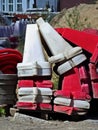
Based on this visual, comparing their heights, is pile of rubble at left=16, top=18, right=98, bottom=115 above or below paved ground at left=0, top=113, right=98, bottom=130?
above

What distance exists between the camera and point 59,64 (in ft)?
27.1

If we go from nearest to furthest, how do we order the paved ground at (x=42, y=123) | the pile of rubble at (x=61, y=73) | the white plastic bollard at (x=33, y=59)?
the paved ground at (x=42, y=123) → the pile of rubble at (x=61, y=73) → the white plastic bollard at (x=33, y=59)

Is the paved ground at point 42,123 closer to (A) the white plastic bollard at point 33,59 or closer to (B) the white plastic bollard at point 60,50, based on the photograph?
(A) the white plastic bollard at point 33,59

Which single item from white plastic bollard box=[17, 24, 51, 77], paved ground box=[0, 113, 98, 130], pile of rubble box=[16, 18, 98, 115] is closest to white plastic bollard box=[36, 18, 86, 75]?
pile of rubble box=[16, 18, 98, 115]

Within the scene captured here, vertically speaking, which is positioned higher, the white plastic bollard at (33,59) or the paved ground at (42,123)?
the white plastic bollard at (33,59)

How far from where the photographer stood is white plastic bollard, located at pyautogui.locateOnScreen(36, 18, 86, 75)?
817cm

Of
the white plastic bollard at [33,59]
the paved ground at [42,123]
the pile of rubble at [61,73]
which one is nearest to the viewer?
the paved ground at [42,123]

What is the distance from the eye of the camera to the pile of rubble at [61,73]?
8070 millimetres

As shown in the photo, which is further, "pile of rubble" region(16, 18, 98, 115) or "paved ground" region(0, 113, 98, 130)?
"pile of rubble" region(16, 18, 98, 115)

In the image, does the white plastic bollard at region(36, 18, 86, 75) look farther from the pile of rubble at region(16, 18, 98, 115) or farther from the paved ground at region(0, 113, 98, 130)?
the paved ground at region(0, 113, 98, 130)

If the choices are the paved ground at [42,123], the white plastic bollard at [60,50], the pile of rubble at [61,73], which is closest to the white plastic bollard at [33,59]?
the pile of rubble at [61,73]

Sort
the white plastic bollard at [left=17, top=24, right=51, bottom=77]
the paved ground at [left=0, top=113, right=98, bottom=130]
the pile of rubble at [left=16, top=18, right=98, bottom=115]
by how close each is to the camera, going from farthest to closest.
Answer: the white plastic bollard at [left=17, top=24, right=51, bottom=77], the pile of rubble at [left=16, top=18, right=98, bottom=115], the paved ground at [left=0, top=113, right=98, bottom=130]

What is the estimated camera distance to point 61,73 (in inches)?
328

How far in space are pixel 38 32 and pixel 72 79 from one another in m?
0.97
